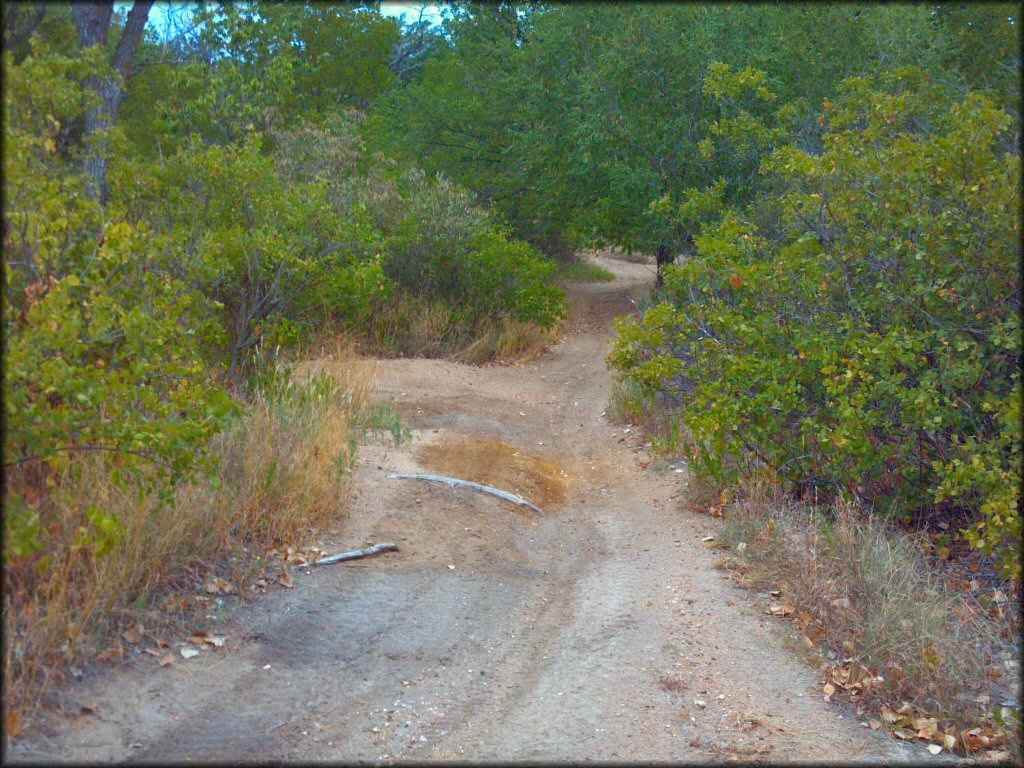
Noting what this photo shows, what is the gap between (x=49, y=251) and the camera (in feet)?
15.0

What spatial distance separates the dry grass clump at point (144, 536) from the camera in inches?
156

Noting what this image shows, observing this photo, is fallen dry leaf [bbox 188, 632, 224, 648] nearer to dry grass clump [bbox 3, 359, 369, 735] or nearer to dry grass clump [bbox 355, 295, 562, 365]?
dry grass clump [bbox 3, 359, 369, 735]

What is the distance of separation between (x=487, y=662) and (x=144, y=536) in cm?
179

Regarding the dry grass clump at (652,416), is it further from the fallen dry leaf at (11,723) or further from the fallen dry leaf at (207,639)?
the fallen dry leaf at (11,723)

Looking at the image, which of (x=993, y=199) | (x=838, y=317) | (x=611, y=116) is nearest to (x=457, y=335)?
(x=611, y=116)

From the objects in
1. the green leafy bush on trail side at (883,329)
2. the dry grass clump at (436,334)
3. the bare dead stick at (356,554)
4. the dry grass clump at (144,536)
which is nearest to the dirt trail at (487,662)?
the bare dead stick at (356,554)

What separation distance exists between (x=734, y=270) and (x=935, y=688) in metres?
3.44

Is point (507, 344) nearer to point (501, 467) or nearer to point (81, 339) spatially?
point (501, 467)

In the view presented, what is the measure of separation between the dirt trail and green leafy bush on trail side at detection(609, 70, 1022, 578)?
1115 millimetres

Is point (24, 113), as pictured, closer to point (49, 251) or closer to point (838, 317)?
point (49, 251)

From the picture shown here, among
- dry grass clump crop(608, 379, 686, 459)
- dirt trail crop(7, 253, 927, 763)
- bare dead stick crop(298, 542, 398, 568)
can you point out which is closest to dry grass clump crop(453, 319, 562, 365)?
dry grass clump crop(608, 379, 686, 459)

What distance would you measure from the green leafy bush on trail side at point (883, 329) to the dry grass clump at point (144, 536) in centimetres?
282

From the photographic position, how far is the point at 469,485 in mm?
7449

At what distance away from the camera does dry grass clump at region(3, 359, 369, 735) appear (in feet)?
13.0
